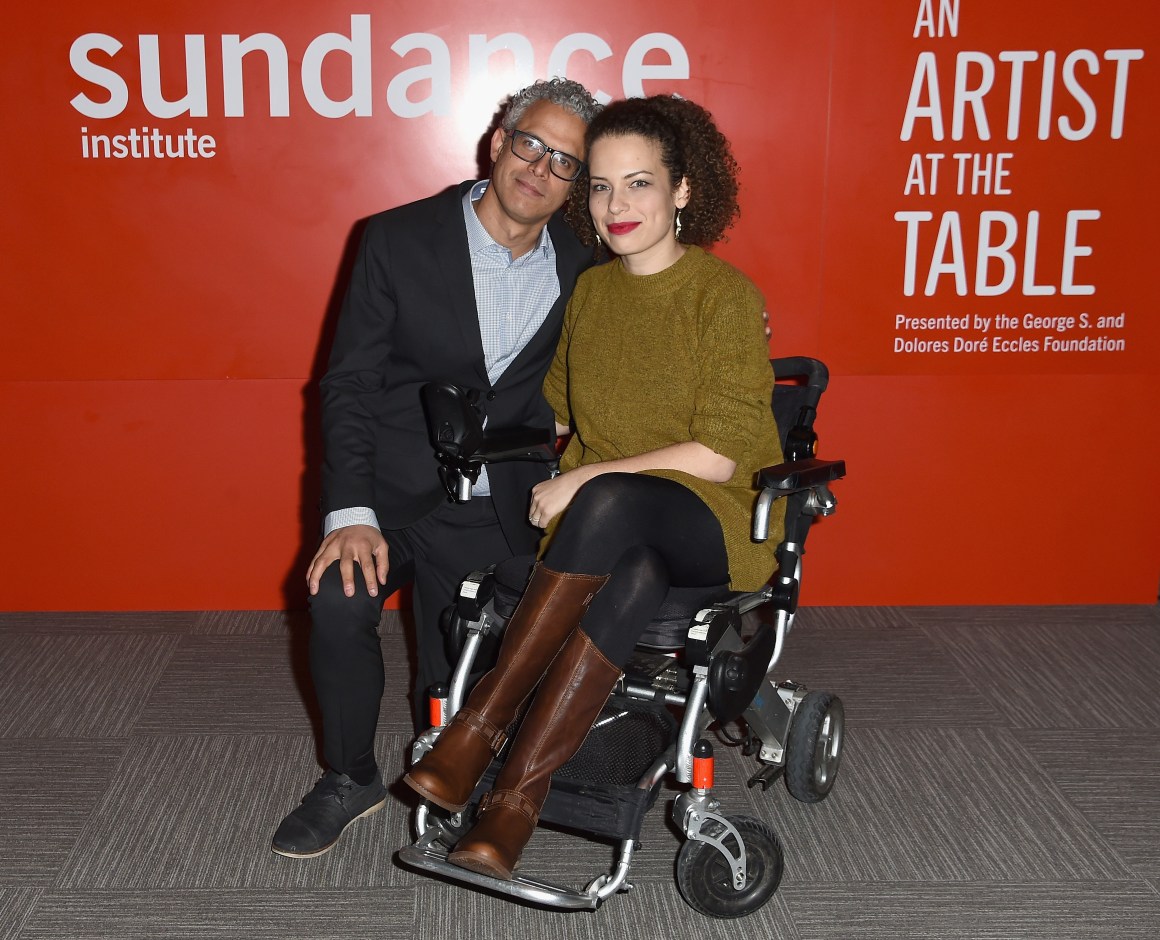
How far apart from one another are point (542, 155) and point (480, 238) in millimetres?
268

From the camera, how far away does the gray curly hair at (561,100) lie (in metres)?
2.57

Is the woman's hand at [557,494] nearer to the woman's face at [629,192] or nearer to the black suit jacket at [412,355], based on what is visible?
the black suit jacket at [412,355]

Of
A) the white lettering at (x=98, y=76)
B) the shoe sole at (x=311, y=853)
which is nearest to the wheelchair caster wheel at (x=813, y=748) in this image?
the shoe sole at (x=311, y=853)

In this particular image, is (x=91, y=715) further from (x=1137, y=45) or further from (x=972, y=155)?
(x=1137, y=45)

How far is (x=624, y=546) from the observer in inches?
85.0

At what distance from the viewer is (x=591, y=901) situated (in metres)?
2.01

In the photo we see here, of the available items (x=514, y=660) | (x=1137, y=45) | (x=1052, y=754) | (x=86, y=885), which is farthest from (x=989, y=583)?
(x=86, y=885)

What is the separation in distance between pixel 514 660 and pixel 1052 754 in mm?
1576

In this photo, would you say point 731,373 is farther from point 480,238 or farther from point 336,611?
point 336,611

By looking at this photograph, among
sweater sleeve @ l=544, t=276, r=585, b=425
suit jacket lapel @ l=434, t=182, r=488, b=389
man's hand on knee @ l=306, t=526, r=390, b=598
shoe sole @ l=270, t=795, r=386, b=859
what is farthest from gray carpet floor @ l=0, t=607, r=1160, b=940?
suit jacket lapel @ l=434, t=182, r=488, b=389

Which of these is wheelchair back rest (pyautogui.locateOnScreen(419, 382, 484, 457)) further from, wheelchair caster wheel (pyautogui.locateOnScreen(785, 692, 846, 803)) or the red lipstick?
wheelchair caster wheel (pyautogui.locateOnScreen(785, 692, 846, 803))

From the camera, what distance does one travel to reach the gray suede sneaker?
2.46 meters

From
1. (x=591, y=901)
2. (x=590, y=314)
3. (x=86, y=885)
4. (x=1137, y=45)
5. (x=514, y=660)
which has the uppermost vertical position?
(x=1137, y=45)

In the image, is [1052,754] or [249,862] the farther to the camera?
[1052,754]
